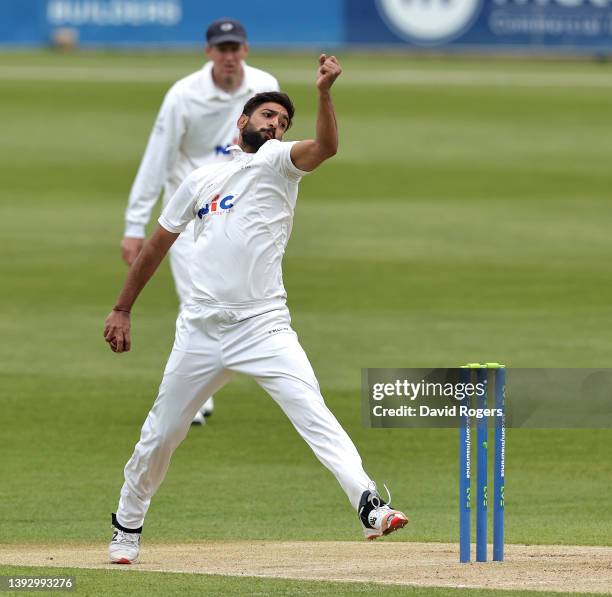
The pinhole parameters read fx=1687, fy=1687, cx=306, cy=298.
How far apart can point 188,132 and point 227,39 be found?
28.2 inches

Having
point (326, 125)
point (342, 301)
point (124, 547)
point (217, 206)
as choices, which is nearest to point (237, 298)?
point (217, 206)

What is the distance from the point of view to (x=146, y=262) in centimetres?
780

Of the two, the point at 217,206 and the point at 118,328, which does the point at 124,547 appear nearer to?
the point at 118,328

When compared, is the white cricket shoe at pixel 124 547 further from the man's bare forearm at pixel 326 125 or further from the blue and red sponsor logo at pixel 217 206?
the man's bare forearm at pixel 326 125

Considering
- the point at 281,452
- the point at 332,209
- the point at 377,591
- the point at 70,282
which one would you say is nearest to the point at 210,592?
the point at 377,591

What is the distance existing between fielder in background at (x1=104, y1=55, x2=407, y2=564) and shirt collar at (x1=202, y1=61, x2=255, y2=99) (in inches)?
161

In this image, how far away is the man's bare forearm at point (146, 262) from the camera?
25.5ft

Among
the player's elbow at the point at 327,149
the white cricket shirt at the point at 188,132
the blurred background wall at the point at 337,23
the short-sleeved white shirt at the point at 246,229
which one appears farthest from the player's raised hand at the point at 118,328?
the blurred background wall at the point at 337,23

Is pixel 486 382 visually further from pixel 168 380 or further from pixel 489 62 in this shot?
pixel 489 62

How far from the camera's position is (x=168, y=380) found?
25.0ft

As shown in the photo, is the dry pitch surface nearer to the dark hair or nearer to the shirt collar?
the dark hair

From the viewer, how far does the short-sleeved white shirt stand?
24.7 feet

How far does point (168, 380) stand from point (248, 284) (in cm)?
57

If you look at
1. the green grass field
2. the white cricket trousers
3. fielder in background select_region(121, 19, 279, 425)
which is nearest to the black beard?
the white cricket trousers
